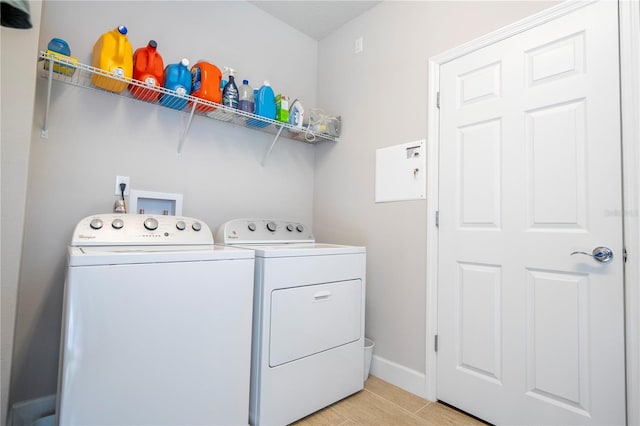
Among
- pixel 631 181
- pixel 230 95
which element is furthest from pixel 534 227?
pixel 230 95

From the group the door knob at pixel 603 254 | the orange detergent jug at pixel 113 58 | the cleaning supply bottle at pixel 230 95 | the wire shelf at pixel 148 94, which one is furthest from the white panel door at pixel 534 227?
the orange detergent jug at pixel 113 58

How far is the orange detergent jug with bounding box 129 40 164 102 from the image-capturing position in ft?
5.61

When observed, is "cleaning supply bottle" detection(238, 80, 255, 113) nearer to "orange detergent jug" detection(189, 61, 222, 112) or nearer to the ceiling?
"orange detergent jug" detection(189, 61, 222, 112)

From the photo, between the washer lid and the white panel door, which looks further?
the white panel door

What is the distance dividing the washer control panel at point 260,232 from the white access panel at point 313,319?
1.64 ft

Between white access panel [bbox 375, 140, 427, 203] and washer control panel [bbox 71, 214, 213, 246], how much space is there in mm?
1195

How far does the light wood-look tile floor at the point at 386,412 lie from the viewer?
5.41 feet

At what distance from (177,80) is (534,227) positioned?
2040 mm

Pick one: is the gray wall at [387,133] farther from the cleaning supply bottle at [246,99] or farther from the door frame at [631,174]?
the cleaning supply bottle at [246,99]

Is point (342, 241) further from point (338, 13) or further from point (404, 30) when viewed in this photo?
point (338, 13)

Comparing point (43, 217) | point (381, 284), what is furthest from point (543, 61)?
point (43, 217)

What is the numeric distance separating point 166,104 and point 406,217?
1.66 metres

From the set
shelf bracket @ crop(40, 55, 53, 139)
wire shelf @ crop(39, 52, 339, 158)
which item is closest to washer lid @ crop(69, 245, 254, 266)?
shelf bracket @ crop(40, 55, 53, 139)

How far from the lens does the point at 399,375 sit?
2033mm
